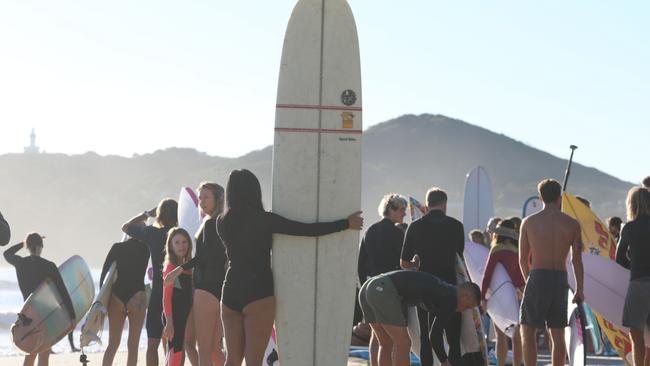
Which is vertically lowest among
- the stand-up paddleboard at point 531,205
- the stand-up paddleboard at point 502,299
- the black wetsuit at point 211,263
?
the stand-up paddleboard at point 502,299

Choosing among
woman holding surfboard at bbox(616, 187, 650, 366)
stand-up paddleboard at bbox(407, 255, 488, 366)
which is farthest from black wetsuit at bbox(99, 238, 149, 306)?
woman holding surfboard at bbox(616, 187, 650, 366)

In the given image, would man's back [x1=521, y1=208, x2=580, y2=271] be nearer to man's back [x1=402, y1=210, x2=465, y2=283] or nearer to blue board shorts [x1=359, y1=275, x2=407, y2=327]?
man's back [x1=402, y1=210, x2=465, y2=283]

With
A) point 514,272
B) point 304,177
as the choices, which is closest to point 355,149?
point 304,177

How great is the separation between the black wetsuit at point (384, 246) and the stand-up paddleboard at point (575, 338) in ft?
4.46

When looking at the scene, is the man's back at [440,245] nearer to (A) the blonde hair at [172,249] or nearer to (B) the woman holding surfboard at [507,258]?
(B) the woman holding surfboard at [507,258]

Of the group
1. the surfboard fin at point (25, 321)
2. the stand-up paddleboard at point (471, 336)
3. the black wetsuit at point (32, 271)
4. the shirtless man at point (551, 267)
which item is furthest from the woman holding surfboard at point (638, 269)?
the surfboard fin at point (25, 321)

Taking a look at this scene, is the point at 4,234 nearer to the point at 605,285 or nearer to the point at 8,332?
the point at 605,285

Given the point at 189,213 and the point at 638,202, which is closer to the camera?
the point at 638,202

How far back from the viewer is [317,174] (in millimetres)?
7305

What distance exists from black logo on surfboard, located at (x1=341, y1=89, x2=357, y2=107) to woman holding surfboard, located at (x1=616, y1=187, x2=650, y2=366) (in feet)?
6.55

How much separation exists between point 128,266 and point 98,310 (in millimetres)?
447

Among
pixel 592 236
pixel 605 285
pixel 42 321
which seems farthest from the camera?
pixel 592 236

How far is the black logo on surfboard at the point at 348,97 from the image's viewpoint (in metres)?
7.39

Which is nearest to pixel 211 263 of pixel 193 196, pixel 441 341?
pixel 441 341
